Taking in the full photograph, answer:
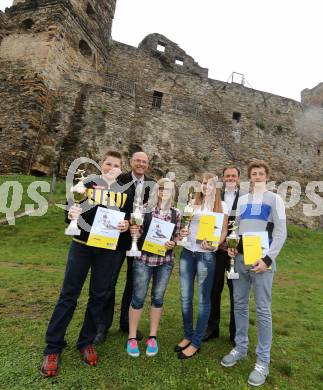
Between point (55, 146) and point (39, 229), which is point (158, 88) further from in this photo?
point (39, 229)

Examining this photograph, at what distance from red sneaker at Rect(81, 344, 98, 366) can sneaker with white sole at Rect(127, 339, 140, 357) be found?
0.38 metres

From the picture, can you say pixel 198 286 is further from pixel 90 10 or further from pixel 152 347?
pixel 90 10

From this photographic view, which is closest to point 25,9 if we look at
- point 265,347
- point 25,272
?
point 25,272

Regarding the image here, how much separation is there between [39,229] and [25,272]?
10.6 ft

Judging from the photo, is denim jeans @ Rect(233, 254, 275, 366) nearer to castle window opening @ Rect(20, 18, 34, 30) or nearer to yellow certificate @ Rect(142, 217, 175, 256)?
yellow certificate @ Rect(142, 217, 175, 256)

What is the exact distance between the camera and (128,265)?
14.1 ft

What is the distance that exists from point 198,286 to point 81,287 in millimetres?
1310

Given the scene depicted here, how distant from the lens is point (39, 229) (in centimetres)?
1007

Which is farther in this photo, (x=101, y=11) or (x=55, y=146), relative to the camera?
(x=101, y=11)

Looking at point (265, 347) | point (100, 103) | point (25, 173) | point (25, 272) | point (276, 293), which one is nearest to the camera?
point (265, 347)

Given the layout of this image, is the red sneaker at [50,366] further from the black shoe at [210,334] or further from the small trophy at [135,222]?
the black shoe at [210,334]

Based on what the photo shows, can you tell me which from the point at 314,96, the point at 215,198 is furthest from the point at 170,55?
the point at 215,198

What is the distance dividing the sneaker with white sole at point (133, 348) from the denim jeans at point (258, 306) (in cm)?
113

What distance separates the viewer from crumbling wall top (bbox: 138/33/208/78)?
80.1 ft
